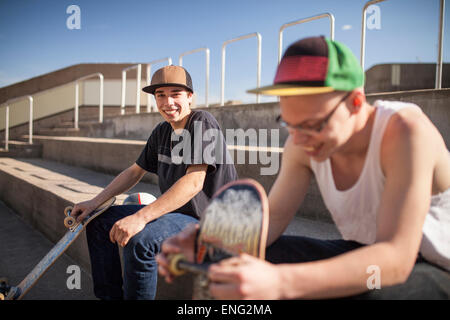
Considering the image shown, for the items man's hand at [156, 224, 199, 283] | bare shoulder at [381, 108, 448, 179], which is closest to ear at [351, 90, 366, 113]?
bare shoulder at [381, 108, 448, 179]

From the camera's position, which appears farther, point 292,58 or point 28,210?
point 28,210

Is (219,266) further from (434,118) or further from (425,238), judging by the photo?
(434,118)

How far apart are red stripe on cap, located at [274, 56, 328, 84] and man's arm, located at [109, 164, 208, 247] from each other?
3.39 ft

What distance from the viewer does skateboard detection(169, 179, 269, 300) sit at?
3.51 ft

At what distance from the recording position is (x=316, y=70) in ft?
3.55

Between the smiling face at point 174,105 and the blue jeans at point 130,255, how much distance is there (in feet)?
1.94

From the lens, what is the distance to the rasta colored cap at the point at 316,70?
42.1 inches

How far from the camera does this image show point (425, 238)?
1259 mm

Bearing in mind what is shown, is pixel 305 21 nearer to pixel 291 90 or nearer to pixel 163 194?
pixel 163 194

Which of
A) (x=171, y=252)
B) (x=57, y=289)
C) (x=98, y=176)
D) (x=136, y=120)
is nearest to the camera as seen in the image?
(x=171, y=252)

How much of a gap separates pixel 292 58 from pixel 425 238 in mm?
746

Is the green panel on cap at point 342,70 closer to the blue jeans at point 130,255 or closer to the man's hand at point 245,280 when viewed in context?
the man's hand at point 245,280

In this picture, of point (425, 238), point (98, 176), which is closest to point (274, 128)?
point (98, 176)
